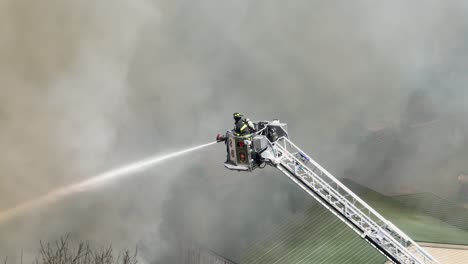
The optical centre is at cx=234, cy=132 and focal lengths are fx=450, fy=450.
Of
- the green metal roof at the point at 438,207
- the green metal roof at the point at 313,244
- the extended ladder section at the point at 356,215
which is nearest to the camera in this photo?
the extended ladder section at the point at 356,215

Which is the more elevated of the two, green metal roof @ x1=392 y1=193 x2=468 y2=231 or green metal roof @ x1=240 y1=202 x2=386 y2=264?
green metal roof @ x1=392 y1=193 x2=468 y2=231

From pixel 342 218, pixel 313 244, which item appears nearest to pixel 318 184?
pixel 342 218

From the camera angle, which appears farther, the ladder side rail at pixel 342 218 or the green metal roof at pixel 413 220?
the green metal roof at pixel 413 220

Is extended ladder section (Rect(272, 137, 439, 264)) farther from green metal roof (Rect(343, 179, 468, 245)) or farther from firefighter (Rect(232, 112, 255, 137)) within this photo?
green metal roof (Rect(343, 179, 468, 245))

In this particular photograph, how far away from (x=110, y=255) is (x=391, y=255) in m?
11.4

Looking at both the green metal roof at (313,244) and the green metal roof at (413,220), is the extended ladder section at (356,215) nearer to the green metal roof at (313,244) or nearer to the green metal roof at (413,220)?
the green metal roof at (313,244)

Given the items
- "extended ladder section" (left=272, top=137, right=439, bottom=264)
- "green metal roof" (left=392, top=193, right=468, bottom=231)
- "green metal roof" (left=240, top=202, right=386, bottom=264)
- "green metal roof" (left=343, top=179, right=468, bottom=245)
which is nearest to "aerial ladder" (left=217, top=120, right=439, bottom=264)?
"extended ladder section" (left=272, top=137, right=439, bottom=264)

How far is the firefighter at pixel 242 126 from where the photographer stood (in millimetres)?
10055

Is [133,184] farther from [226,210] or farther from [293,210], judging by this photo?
[293,210]

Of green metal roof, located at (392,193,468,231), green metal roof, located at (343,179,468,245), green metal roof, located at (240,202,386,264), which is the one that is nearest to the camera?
green metal roof, located at (240,202,386,264)

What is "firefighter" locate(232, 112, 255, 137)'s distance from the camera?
10055 mm

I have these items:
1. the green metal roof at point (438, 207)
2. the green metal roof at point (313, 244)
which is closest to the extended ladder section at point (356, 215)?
the green metal roof at point (313, 244)

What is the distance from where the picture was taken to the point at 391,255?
9.95 meters

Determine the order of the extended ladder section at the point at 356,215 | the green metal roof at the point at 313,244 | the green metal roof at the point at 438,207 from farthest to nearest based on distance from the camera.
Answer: the green metal roof at the point at 438,207 < the green metal roof at the point at 313,244 < the extended ladder section at the point at 356,215
